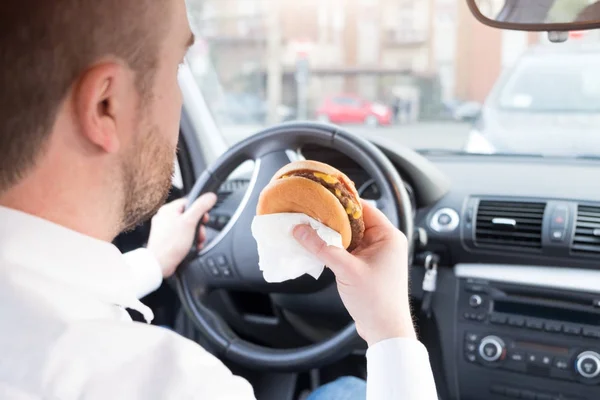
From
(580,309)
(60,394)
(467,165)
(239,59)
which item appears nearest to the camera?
(60,394)

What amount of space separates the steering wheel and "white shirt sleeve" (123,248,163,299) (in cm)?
14

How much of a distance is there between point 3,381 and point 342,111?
7.92 metres

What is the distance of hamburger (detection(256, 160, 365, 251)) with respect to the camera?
5.24ft

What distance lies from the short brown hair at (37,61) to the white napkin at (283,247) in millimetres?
633

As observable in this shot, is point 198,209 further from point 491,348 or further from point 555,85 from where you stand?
point 555,85

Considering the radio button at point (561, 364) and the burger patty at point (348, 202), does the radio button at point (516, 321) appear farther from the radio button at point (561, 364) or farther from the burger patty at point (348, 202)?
the burger patty at point (348, 202)

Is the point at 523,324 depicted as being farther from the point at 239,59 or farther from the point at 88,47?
the point at 239,59

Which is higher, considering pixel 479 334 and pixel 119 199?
pixel 119 199

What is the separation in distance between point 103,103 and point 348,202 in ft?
2.21

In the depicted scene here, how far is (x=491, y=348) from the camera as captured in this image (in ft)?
7.97

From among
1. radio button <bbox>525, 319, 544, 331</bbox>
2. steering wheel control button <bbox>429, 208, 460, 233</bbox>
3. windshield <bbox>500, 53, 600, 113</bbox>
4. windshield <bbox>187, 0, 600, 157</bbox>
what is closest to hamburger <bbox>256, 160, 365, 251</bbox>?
windshield <bbox>187, 0, 600, 157</bbox>

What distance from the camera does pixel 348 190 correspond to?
171cm

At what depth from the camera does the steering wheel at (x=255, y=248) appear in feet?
7.10

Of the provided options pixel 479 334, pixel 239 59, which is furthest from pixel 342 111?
pixel 479 334
